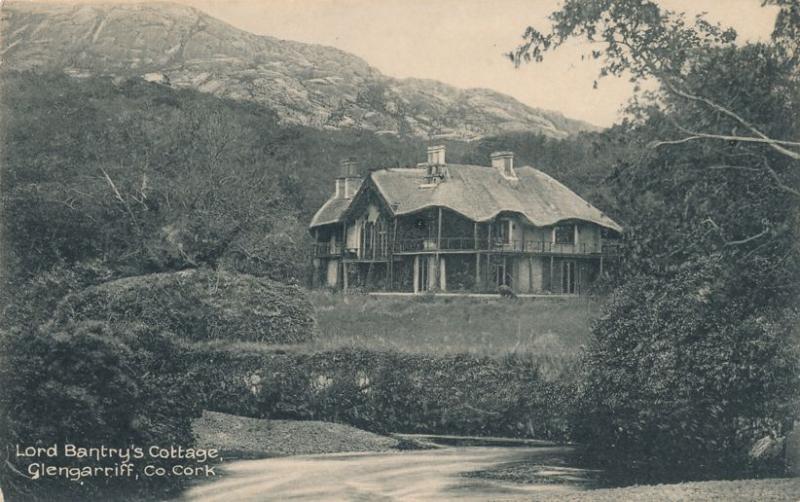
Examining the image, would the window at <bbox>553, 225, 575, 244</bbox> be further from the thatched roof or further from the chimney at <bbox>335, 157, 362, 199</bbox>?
the chimney at <bbox>335, 157, 362, 199</bbox>

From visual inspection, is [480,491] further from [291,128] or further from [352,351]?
[291,128]

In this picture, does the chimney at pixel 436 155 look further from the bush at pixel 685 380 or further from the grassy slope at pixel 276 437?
the bush at pixel 685 380

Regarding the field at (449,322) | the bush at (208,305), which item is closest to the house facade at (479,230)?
the field at (449,322)

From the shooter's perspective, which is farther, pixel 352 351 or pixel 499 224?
pixel 499 224

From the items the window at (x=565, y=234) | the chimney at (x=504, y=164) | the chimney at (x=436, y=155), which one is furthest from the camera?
the window at (x=565, y=234)

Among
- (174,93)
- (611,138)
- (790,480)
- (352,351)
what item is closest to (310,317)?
(352,351)

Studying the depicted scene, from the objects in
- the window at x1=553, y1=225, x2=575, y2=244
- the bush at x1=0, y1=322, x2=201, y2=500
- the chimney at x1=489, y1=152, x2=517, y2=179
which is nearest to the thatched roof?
the chimney at x1=489, y1=152, x2=517, y2=179
